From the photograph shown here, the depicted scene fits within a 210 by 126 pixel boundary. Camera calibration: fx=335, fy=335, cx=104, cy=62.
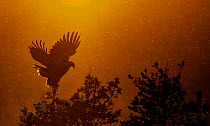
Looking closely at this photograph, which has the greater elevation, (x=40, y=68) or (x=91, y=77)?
(x=40, y=68)

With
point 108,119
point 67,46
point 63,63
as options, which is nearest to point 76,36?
point 67,46

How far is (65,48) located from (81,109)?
2.78 m

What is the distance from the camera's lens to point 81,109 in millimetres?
9984

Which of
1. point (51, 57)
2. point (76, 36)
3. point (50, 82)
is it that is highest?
point (76, 36)

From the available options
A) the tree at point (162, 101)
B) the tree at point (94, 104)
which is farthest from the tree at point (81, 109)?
the tree at point (162, 101)

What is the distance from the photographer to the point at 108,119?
34.7 feet

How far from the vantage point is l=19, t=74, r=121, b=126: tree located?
991 centimetres

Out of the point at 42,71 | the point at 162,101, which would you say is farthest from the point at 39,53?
the point at 162,101

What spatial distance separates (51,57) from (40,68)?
1.90 ft

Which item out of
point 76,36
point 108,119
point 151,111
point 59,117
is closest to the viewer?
point 59,117

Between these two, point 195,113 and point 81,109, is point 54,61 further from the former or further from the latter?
point 195,113

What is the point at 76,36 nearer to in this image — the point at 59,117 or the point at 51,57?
the point at 51,57

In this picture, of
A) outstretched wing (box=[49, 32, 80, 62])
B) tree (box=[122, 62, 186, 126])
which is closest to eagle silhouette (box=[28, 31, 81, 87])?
outstretched wing (box=[49, 32, 80, 62])

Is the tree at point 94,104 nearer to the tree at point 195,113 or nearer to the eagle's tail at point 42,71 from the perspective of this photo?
the eagle's tail at point 42,71
